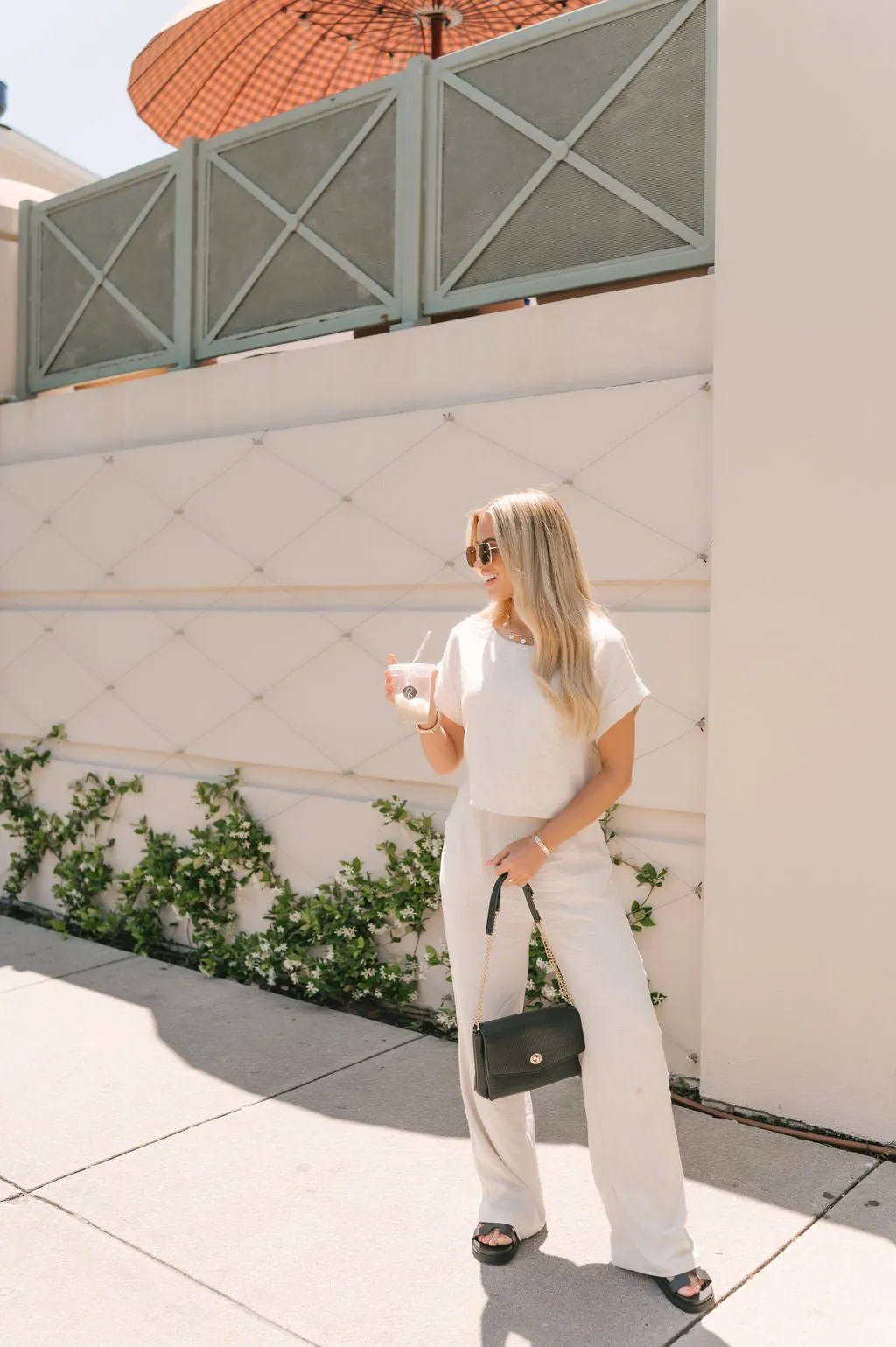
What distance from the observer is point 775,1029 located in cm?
347

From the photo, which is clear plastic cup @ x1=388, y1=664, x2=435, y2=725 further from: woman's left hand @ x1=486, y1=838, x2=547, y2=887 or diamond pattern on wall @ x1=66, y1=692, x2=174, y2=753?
diamond pattern on wall @ x1=66, y1=692, x2=174, y2=753

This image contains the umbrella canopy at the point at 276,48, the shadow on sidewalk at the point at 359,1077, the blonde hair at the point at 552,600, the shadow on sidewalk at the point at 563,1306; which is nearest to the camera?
the shadow on sidewalk at the point at 563,1306

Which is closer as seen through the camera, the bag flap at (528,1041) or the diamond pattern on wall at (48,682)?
the bag flap at (528,1041)

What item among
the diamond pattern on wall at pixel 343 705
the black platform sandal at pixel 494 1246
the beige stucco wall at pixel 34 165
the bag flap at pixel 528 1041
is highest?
the beige stucco wall at pixel 34 165

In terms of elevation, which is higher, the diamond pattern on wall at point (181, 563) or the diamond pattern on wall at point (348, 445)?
the diamond pattern on wall at point (348, 445)

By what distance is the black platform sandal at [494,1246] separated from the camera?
2.76m

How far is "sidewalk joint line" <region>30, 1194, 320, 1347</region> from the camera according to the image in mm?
2527

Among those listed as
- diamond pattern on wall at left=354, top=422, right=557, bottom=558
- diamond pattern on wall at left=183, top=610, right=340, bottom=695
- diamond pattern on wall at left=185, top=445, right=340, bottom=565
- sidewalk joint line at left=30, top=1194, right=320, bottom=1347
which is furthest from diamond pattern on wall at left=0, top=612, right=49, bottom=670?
sidewalk joint line at left=30, top=1194, right=320, bottom=1347

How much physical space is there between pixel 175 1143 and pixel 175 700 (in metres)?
2.24

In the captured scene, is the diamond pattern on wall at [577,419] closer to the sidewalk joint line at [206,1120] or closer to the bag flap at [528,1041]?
the bag flap at [528,1041]

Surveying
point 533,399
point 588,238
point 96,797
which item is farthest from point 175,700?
point 588,238

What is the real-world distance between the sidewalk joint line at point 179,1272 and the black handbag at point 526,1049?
0.64 m

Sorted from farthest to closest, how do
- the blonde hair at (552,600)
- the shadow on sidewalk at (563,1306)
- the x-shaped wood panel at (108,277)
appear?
the x-shaped wood panel at (108,277), the blonde hair at (552,600), the shadow on sidewalk at (563,1306)

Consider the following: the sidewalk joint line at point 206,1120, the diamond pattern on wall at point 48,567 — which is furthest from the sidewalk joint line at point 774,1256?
the diamond pattern on wall at point 48,567
